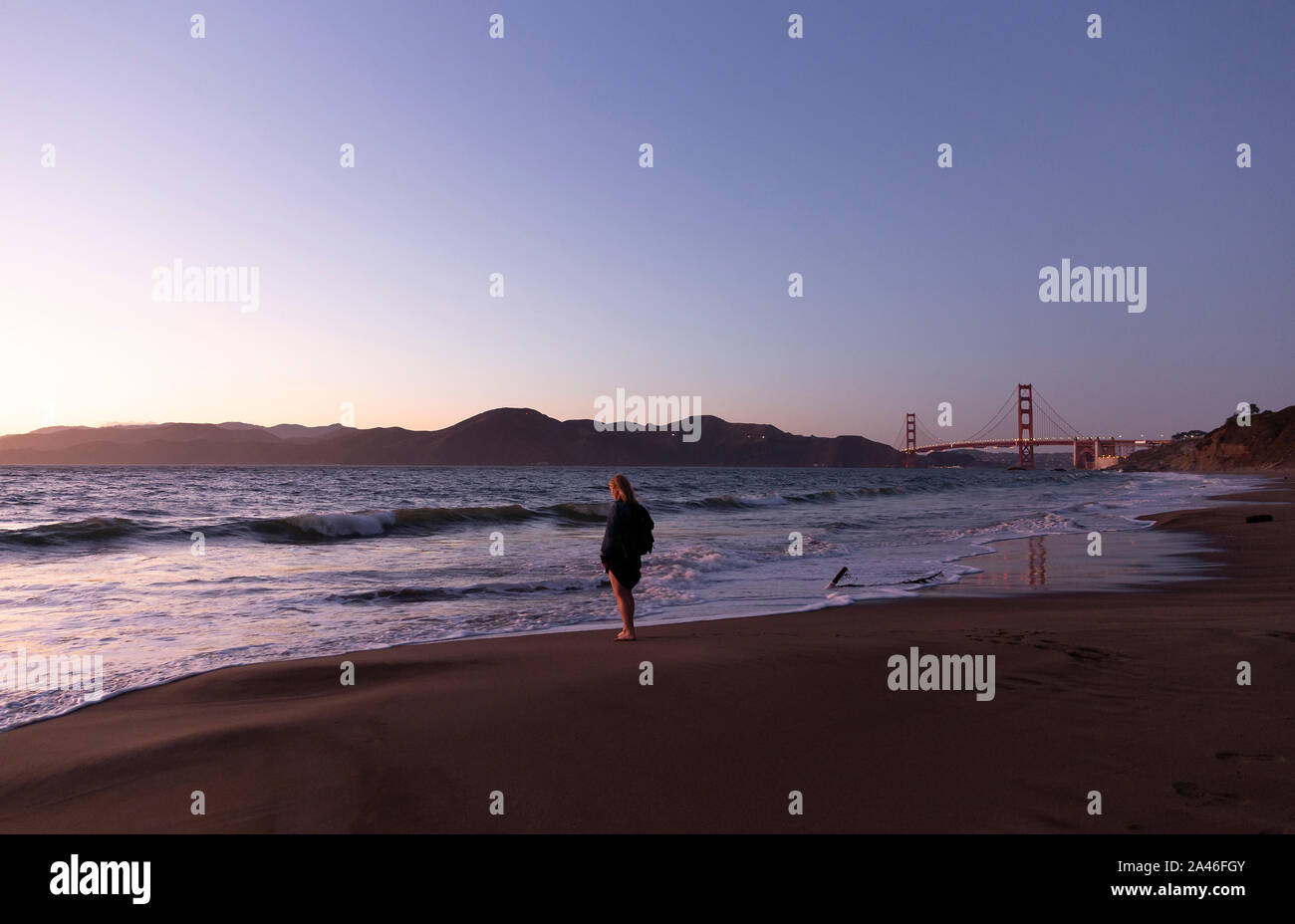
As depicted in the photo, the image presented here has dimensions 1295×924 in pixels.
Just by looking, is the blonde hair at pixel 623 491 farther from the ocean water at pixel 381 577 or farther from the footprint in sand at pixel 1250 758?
the footprint in sand at pixel 1250 758

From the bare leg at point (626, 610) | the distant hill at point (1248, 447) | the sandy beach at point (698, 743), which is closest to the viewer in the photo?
the sandy beach at point (698, 743)

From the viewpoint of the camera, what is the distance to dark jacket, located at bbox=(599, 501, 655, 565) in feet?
24.8

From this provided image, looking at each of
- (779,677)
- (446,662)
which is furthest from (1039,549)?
(446,662)

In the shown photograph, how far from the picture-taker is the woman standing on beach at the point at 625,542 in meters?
7.44

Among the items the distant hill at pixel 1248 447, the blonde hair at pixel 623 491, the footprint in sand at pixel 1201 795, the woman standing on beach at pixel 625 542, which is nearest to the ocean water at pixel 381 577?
the woman standing on beach at pixel 625 542

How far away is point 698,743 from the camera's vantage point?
12.9 ft

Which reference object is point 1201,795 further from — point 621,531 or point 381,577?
point 381,577

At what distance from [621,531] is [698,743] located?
382 cm

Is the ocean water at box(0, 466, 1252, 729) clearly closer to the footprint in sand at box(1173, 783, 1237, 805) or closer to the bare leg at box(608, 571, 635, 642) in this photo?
the bare leg at box(608, 571, 635, 642)

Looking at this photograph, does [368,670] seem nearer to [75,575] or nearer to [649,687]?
[649,687]

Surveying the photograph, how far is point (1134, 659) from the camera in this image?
5.40 m

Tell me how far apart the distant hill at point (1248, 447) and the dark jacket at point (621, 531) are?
9456cm

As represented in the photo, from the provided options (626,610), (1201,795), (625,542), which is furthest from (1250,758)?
(625,542)
